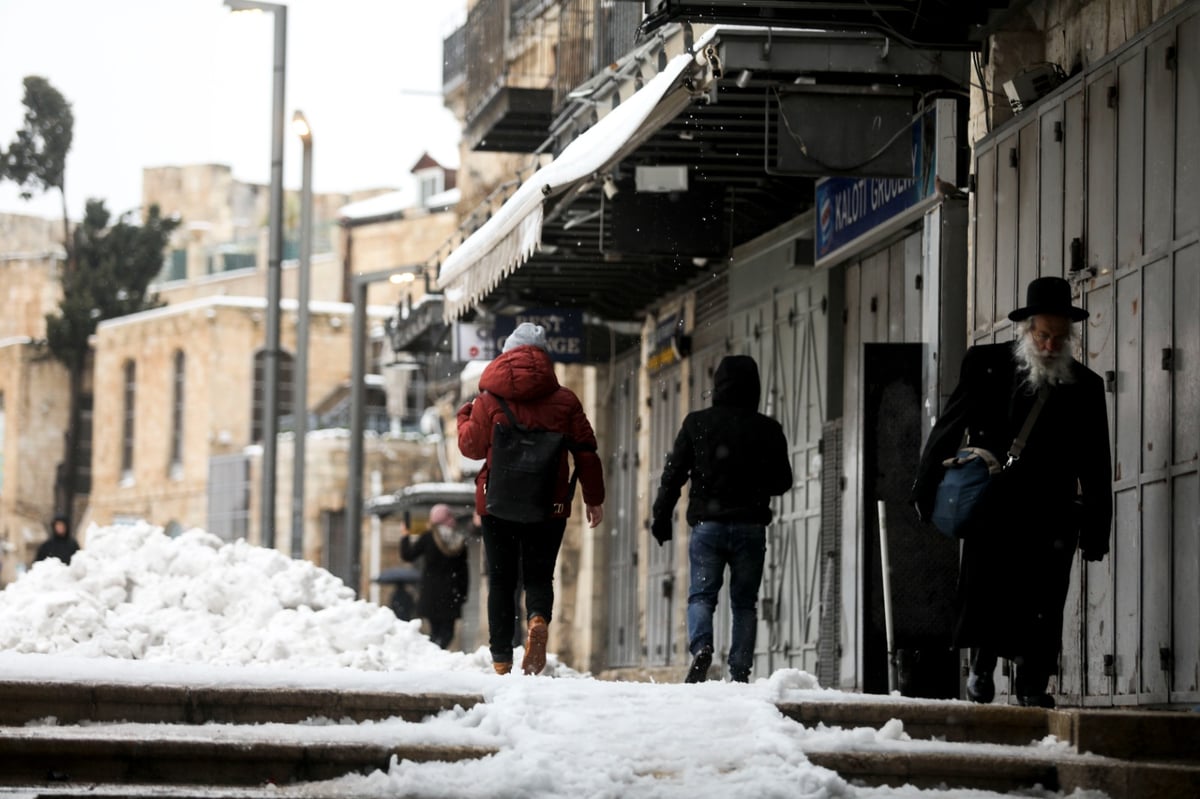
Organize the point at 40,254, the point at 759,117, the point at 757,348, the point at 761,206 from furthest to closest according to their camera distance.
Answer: the point at 40,254
the point at 757,348
the point at 761,206
the point at 759,117

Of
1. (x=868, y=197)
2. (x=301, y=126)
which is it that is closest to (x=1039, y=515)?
(x=868, y=197)

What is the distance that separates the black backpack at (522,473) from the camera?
39.1 ft

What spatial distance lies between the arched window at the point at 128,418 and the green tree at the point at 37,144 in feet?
52.4

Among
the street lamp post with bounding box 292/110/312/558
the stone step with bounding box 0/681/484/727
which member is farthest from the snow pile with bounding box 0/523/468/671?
the street lamp post with bounding box 292/110/312/558

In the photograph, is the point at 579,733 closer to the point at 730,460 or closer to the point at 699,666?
the point at 699,666

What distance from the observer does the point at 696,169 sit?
56.2ft

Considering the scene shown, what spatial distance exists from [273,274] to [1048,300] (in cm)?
1658

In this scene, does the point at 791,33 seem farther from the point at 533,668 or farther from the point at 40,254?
the point at 40,254

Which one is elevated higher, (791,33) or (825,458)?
(791,33)

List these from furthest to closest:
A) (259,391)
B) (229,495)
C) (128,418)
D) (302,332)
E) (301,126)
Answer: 1. (128,418)
2. (259,391)
3. (229,495)
4. (301,126)
5. (302,332)

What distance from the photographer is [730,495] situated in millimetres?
12344

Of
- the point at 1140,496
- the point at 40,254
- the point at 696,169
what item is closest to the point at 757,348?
the point at 696,169

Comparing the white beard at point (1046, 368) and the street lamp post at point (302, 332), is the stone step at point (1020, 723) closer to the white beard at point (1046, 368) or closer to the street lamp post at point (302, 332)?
the white beard at point (1046, 368)

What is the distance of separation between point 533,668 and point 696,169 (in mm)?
6128
